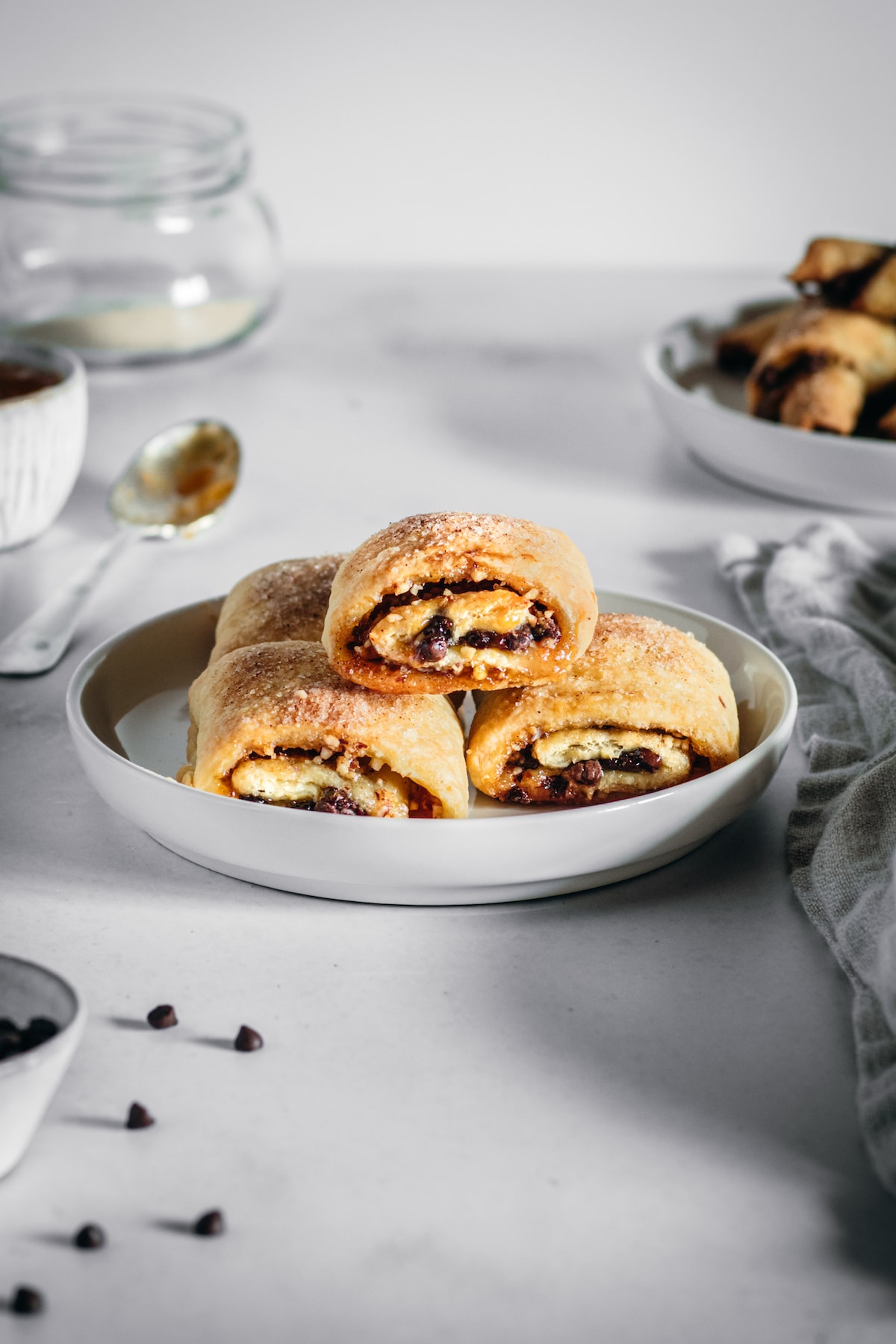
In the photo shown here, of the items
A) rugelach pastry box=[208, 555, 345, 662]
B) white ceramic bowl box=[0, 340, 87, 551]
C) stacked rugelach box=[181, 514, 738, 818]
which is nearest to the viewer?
stacked rugelach box=[181, 514, 738, 818]

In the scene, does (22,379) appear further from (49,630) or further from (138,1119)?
(138,1119)

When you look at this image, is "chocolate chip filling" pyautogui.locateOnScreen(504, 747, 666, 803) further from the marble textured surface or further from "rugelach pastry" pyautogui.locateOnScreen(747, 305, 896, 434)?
"rugelach pastry" pyautogui.locateOnScreen(747, 305, 896, 434)

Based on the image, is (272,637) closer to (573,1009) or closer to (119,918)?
(119,918)

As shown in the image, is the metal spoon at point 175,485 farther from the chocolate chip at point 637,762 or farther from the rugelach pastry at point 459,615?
the chocolate chip at point 637,762

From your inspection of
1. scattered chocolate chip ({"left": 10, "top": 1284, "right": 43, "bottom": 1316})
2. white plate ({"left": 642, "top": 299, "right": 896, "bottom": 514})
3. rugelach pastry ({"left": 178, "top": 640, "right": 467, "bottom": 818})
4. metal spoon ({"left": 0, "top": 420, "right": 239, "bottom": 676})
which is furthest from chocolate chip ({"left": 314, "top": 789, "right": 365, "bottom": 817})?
white plate ({"left": 642, "top": 299, "right": 896, "bottom": 514})

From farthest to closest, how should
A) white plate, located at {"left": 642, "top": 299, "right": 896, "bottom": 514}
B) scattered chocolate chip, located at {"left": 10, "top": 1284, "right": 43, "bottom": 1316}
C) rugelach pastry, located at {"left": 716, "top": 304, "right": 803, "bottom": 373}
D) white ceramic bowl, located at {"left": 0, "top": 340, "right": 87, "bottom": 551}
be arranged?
rugelach pastry, located at {"left": 716, "top": 304, "right": 803, "bottom": 373} < white plate, located at {"left": 642, "top": 299, "right": 896, "bottom": 514} < white ceramic bowl, located at {"left": 0, "top": 340, "right": 87, "bottom": 551} < scattered chocolate chip, located at {"left": 10, "top": 1284, "right": 43, "bottom": 1316}

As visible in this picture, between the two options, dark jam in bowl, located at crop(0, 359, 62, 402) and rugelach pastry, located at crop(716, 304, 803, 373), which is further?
rugelach pastry, located at crop(716, 304, 803, 373)

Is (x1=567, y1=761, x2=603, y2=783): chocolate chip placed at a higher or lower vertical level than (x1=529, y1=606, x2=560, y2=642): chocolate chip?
lower

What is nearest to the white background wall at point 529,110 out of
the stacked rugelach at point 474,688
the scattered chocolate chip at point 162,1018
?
the stacked rugelach at point 474,688
